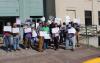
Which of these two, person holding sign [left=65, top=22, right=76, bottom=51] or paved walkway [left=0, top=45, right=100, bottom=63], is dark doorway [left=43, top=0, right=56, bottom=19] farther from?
paved walkway [left=0, top=45, right=100, bottom=63]

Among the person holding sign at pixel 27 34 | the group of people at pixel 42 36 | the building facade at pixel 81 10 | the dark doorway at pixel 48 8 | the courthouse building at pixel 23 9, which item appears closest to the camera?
the group of people at pixel 42 36

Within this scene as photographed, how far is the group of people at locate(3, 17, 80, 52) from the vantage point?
21.5 metres

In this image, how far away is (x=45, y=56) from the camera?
21.0 m

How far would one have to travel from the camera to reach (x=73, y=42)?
76.2 ft

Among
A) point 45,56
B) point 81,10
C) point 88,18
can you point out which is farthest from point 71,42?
point 88,18

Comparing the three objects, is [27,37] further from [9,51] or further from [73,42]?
[73,42]

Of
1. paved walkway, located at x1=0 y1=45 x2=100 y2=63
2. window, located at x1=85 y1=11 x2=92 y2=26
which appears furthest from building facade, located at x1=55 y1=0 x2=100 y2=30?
paved walkway, located at x1=0 y1=45 x2=100 y2=63

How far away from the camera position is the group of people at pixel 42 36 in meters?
21.5

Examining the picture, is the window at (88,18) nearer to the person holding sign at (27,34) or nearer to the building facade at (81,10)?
the building facade at (81,10)

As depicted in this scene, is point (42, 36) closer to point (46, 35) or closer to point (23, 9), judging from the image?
point (46, 35)

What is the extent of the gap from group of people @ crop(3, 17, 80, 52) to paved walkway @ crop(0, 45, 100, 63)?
51 cm

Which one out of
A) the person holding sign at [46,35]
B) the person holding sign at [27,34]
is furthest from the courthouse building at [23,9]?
the person holding sign at [46,35]

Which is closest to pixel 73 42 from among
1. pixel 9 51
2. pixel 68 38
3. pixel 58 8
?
pixel 68 38

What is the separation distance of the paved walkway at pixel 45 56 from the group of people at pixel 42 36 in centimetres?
51
